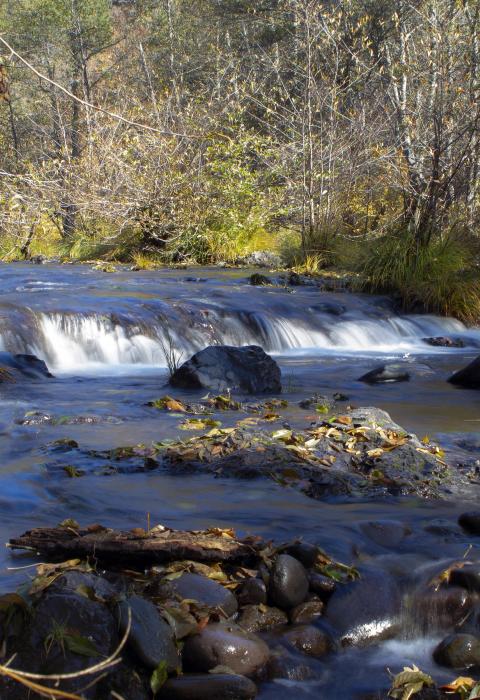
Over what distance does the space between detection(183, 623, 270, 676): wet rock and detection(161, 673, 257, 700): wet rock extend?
8 cm

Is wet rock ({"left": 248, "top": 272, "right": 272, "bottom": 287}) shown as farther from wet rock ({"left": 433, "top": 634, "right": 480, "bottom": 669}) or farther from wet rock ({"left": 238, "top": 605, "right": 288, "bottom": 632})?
wet rock ({"left": 433, "top": 634, "right": 480, "bottom": 669})

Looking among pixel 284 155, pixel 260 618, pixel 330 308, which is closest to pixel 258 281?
pixel 330 308

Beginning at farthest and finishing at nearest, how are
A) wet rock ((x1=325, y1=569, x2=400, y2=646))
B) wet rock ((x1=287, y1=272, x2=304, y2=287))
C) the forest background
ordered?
1. wet rock ((x1=287, y1=272, x2=304, y2=287))
2. the forest background
3. wet rock ((x1=325, y1=569, x2=400, y2=646))

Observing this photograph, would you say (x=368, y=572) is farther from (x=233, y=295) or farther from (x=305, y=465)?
(x=233, y=295)

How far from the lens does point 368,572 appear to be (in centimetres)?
379

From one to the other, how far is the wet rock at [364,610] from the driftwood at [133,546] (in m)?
0.45

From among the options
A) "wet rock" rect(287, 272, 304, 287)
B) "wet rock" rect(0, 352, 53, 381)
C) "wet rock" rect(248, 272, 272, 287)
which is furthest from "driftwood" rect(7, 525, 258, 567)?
"wet rock" rect(287, 272, 304, 287)

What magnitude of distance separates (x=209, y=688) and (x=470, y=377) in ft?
21.0

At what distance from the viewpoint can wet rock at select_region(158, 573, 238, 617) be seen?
11.0ft

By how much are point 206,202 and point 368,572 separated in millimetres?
18163

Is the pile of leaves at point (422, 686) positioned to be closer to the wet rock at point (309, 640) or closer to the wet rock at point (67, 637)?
the wet rock at point (309, 640)

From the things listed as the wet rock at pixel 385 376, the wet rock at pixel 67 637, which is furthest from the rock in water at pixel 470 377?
the wet rock at pixel 67 637

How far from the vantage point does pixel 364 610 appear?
11.6ft

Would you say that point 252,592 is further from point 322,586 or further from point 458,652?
point 458,652
